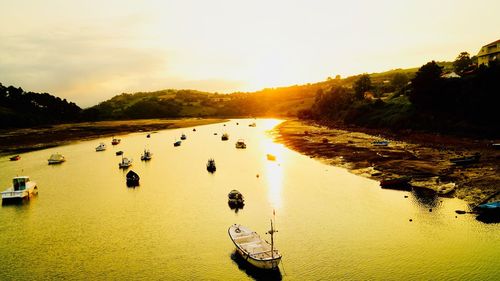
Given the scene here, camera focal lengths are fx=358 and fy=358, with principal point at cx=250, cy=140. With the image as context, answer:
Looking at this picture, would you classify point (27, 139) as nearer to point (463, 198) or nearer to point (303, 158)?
point (303, 158)

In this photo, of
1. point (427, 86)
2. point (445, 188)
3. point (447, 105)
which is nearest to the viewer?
point (445, 188)

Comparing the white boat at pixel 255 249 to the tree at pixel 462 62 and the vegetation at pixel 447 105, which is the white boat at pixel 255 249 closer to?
the vegetation at pixel 447 105

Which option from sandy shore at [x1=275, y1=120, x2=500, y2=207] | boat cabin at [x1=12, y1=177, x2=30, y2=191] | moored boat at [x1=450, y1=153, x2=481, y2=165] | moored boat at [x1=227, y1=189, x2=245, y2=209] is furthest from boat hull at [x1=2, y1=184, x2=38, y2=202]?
moored boat at [x1=450, y1=153, x2=481, y2=165]

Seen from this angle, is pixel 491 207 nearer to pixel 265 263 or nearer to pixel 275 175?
pixel 265 263

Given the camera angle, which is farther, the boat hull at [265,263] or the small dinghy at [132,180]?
the small dinghy at [132,180]

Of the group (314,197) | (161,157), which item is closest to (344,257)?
(314,197)

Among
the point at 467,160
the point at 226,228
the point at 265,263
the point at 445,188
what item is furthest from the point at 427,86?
the point at 265,263

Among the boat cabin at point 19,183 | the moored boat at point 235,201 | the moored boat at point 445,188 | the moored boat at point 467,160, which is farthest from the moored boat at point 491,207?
the boat cabin at point 19,183
